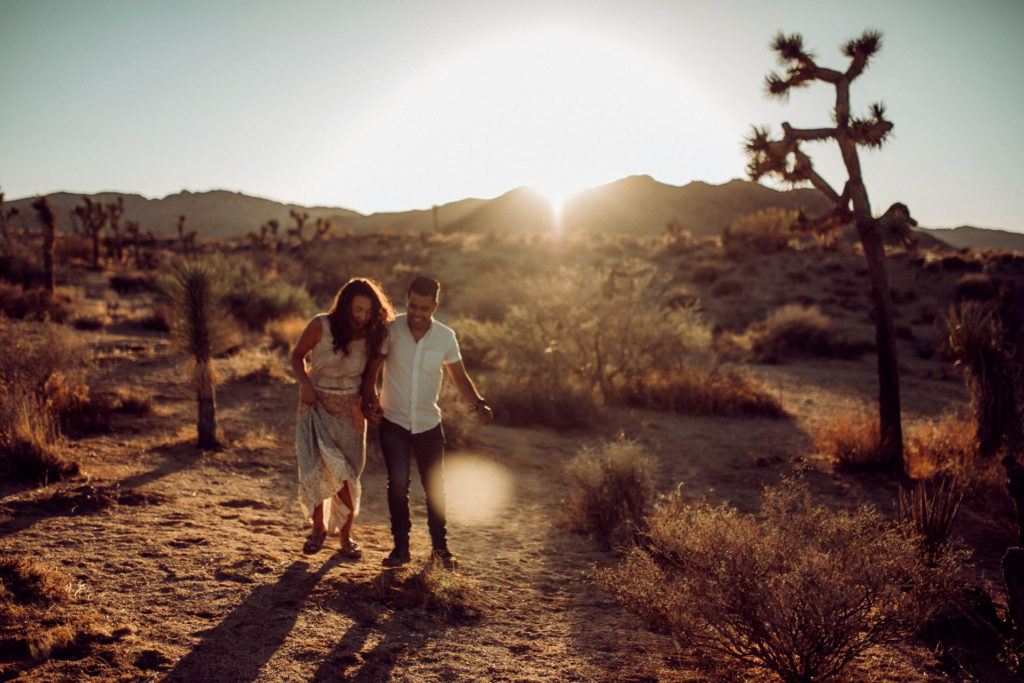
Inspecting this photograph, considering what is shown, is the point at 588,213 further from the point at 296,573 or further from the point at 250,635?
the point at 250,635

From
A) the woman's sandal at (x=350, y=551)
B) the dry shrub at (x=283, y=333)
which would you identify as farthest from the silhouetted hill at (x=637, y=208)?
the woman's sandal at (x=350, y=551)

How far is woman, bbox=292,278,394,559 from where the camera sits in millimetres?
4320

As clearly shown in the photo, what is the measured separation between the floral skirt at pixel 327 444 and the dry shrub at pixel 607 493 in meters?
2.39

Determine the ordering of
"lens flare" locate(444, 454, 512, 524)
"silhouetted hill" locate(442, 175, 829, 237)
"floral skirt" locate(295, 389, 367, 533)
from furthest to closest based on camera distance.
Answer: "silhouetted hill" locate(442, 175, 829, 237) < "lens flare" locate(444, 454, 512, 524) < "floral skirt" locate(295, 389, 367, 533)

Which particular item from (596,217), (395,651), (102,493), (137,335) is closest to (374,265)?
(137,335)

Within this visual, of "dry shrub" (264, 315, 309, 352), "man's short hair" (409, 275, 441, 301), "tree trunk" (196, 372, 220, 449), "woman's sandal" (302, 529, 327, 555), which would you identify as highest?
"man's short hair" (409, 275, 441, 301)

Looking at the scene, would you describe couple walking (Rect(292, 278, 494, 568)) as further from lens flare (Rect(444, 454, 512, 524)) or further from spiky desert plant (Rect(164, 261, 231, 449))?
spiky desert plant (Rect(164, 261, 231, 449))

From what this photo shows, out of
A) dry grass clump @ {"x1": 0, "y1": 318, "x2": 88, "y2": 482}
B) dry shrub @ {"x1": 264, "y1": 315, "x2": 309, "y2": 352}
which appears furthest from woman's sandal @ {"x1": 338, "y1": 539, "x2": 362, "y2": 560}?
dry shrub @ {"x1": 264, "y1": 315, "x2": 309, "y2": 352}

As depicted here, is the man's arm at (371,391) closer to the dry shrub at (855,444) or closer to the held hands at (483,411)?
the held hands at (483,411)

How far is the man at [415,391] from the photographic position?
168 inches

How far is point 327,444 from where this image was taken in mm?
4492

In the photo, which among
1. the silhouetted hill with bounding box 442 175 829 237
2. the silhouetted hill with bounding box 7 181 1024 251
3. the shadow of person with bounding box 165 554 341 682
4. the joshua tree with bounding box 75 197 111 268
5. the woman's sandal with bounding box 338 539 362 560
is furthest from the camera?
the silhouetted hill with bounding box 442 175 829 237

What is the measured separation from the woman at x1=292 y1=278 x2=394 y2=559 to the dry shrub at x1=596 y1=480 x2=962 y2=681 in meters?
2.38

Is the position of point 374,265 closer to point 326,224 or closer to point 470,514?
point 326,224
